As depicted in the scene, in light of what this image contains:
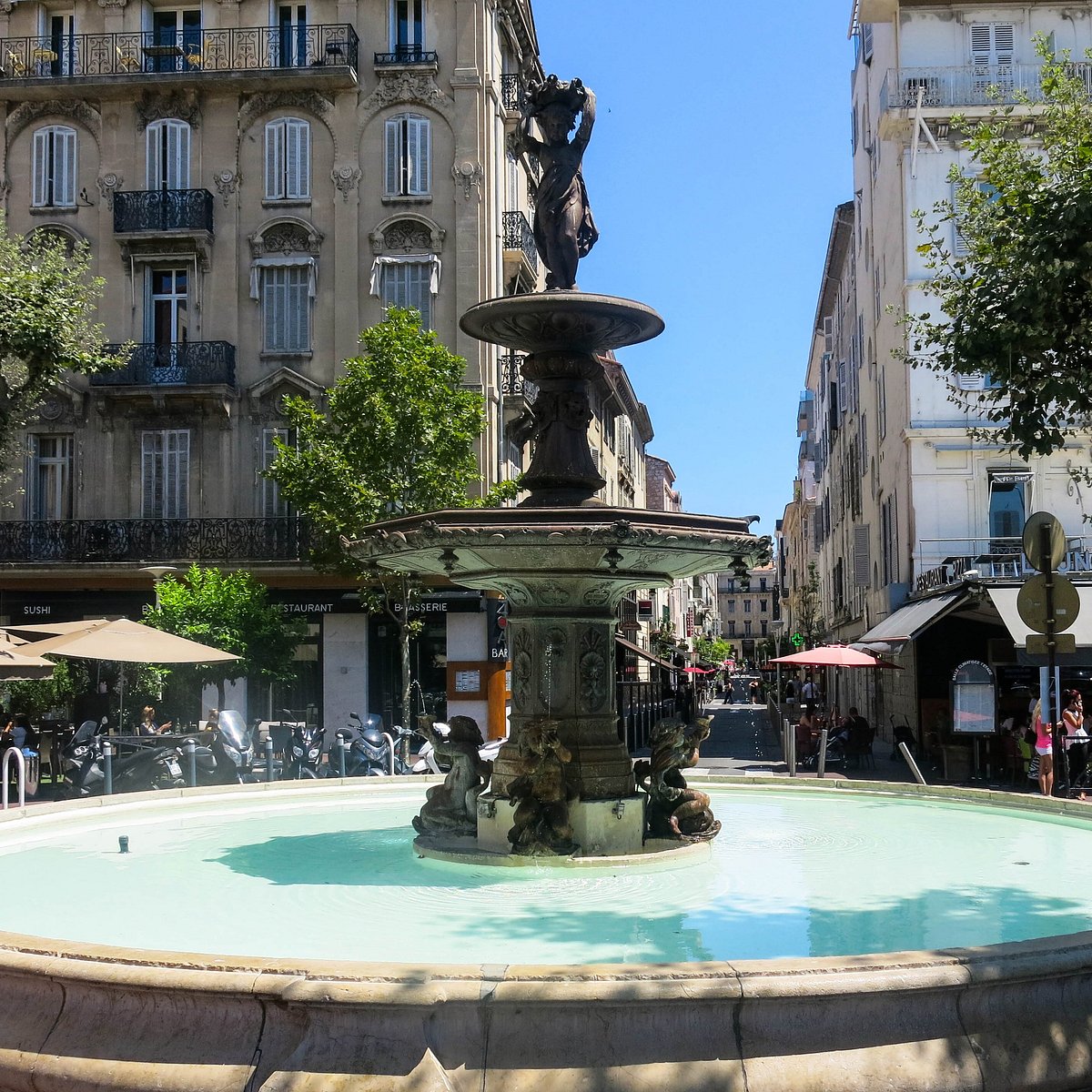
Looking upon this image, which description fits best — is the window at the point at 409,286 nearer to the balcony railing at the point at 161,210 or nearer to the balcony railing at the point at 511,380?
the balcony railing at the point at 511,380

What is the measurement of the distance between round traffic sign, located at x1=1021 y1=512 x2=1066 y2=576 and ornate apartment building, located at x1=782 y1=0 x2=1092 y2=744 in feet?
46.3

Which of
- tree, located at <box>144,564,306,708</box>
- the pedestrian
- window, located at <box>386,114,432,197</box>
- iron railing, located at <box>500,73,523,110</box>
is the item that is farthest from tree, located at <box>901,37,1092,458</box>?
iron railing, located at <box>500,73,523,110</box>

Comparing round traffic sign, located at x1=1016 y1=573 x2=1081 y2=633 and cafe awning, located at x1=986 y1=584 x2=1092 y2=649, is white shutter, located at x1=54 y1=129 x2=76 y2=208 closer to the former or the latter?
cafe awning, located at x1=986 y1=584 x2=1092 y2=649

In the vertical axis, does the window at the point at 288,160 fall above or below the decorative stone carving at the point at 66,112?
below

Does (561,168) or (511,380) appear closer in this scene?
(561,168)

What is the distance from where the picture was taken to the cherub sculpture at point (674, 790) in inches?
343

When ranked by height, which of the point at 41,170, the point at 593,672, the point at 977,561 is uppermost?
the point at 41,170

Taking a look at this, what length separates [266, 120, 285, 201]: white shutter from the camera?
3188cm

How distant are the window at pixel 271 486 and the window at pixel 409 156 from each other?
6421 mm

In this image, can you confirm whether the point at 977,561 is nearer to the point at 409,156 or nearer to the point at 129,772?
the point at 409,156

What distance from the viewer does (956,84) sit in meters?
30.8

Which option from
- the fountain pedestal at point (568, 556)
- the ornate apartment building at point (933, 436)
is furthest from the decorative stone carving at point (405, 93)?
the fountain pedestal at point (568, 556)

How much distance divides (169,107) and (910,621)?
21.5 meters

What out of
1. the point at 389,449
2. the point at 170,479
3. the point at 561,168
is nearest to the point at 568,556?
the point at 561,168
